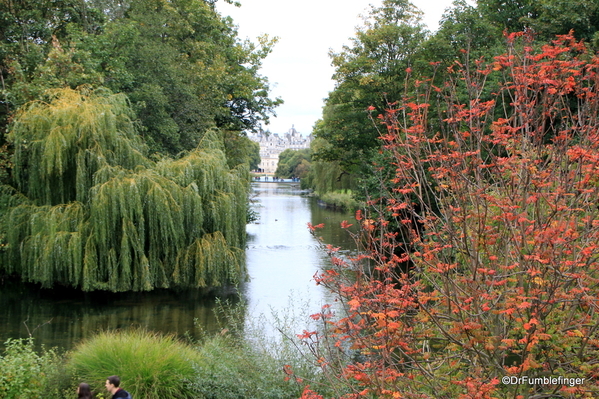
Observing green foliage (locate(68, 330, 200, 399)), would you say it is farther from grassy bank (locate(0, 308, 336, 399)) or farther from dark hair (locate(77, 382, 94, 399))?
dark hair (locate(77, 382, 94, 399))

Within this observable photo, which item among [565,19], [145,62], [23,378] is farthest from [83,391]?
[565,19]

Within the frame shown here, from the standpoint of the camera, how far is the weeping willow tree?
49.5ft

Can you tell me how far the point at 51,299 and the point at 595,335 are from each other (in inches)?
592

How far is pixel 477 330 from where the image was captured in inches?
191

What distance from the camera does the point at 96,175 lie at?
606 inches

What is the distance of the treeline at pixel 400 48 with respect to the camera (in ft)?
69.3

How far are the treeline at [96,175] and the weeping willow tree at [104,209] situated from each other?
32 millimetres

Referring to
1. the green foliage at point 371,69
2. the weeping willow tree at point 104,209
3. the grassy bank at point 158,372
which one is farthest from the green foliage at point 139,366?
the green foliage at point 371,69

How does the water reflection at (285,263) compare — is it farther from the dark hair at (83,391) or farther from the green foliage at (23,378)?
the green foliage at (23,378)

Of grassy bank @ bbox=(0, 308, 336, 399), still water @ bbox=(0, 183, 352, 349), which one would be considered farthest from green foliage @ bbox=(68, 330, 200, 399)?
still water @ bbox=(0, 183, 352, 349)

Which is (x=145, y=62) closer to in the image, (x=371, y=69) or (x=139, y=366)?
(x=371, y=69)

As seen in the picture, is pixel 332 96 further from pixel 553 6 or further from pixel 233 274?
pixel 233 274

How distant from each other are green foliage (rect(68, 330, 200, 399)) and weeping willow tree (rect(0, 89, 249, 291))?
20.5 feet

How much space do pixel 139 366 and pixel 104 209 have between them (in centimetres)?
734
